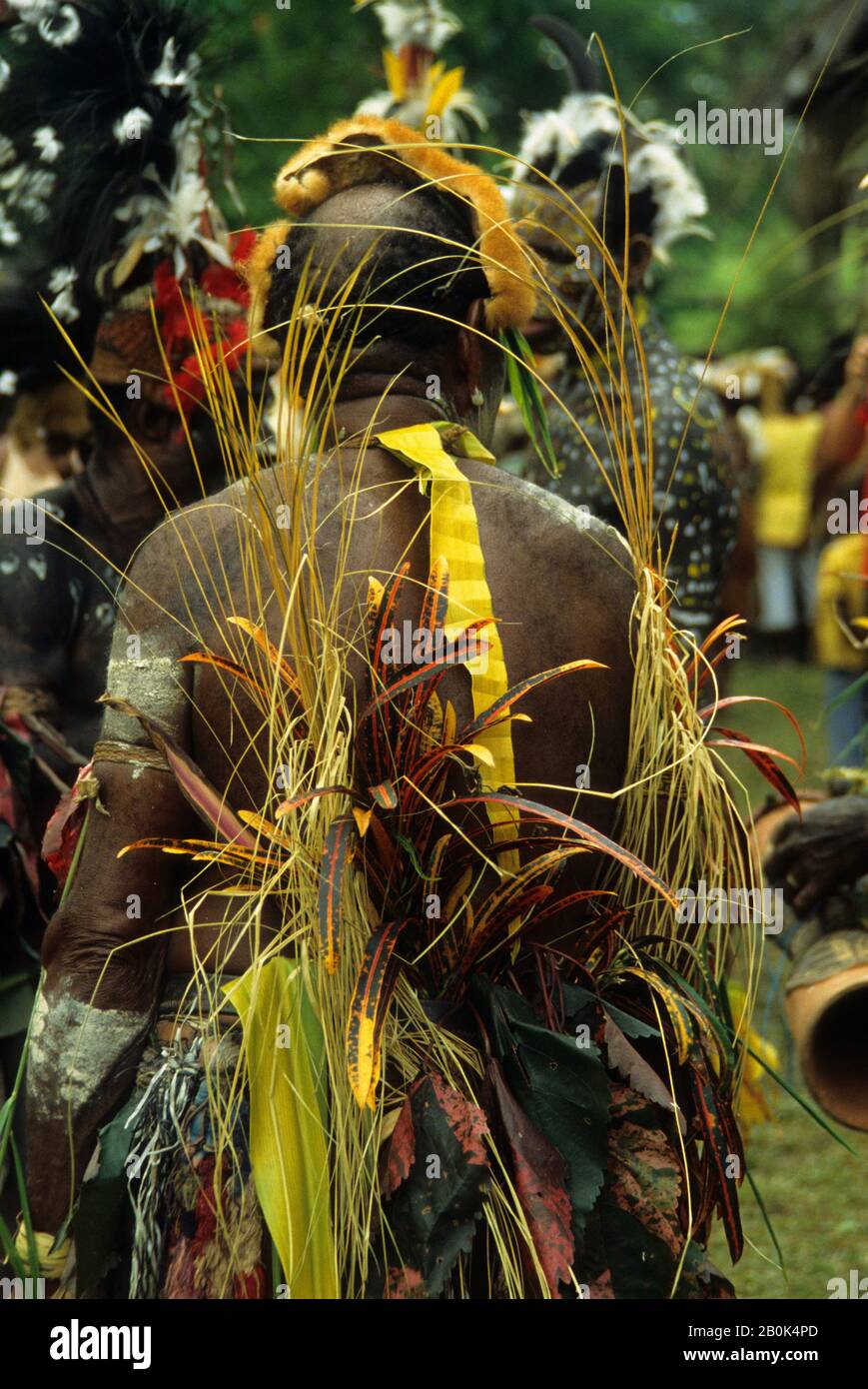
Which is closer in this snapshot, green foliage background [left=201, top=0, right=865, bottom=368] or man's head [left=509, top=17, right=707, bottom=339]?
man's head [left=509, top=17, right=707, bottom=339]

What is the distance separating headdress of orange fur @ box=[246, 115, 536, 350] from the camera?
1917 mm

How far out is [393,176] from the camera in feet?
6.30

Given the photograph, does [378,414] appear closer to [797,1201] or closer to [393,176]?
[393,176]

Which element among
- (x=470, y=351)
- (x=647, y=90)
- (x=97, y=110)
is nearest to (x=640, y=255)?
(x=97, y=110)

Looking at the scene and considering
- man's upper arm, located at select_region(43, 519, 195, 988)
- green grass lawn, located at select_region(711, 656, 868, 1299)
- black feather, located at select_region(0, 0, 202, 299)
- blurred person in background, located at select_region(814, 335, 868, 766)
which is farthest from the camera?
blurred person in background, located at select_region(814, 335, 868, 766)

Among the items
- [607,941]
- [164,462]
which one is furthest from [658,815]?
[164,462]

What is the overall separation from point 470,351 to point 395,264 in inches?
7.1

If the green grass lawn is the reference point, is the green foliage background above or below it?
above

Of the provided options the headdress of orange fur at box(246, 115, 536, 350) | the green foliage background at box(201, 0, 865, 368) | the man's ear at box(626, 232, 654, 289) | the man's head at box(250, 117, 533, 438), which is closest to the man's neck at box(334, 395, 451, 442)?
the man's head at box(250, 117, 533, 438)

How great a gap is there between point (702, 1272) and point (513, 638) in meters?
0.78

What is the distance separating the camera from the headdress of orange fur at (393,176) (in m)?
1.92

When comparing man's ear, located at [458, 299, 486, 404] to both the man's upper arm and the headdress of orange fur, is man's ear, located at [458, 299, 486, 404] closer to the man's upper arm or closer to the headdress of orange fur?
the headdress of orange fur

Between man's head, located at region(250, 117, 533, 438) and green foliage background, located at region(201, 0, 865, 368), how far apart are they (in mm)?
1996

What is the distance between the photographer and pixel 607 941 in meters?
1.87
